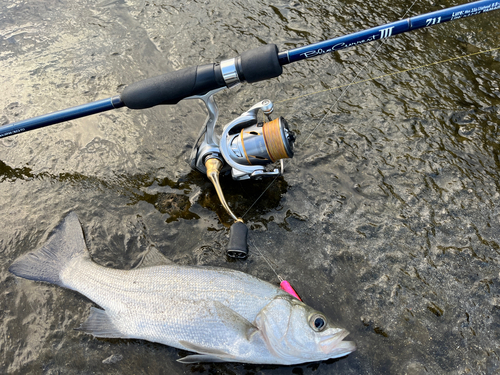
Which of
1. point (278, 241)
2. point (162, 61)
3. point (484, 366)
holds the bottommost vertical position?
point (484, 366)

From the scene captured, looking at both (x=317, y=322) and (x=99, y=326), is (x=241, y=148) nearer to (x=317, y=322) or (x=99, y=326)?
(x=317, y=322)

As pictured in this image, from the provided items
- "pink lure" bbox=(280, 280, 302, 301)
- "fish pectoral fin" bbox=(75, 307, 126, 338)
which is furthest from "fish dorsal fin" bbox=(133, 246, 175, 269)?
"pink lure" bbox=(280, 280, 302, 301)

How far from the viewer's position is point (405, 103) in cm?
437

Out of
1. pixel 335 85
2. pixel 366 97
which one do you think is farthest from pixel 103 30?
pixel 366 97

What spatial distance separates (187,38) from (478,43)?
4157mm

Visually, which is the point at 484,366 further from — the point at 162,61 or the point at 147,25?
the point at 147,25

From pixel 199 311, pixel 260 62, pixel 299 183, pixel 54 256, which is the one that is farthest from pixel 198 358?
pixel 260 62

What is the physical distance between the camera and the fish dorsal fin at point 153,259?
3162 mm

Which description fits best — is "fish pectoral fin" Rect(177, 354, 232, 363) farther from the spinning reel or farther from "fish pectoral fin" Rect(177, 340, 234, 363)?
the spinning reel

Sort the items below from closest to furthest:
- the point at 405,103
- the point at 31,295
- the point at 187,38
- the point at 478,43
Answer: the point at 31,295, the point at 405,103, the point at 478,43, the point at 187,38

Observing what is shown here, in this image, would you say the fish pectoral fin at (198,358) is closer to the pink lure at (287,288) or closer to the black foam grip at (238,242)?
the pink lure at (287,288)

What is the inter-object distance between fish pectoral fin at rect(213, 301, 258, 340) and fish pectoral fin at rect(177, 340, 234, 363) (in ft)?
0.62

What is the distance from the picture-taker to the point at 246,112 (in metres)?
3.35

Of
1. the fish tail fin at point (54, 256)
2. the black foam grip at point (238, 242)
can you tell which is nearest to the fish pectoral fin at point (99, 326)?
the fish tail fin at point (54, 256)
